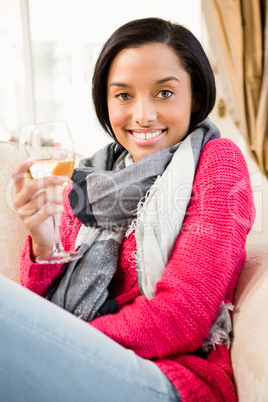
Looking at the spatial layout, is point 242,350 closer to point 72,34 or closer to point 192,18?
point 192,18

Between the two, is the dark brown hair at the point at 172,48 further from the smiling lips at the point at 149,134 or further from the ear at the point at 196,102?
the smiling lips at the point at 149,134

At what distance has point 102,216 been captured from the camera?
1133mm

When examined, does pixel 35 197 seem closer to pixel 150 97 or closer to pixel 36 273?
pixel 36 273

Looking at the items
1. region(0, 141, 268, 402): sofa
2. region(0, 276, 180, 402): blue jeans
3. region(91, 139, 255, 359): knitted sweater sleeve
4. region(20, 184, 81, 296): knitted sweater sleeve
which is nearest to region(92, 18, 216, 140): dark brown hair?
region(91, 139, 255, 359): knitted sweater sleeve

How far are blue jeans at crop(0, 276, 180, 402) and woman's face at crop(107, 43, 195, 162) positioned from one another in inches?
20.5

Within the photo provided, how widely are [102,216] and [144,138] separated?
0.21m

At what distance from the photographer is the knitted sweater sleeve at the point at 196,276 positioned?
0.89m

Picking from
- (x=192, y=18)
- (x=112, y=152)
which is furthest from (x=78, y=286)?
(x=192, y=18)

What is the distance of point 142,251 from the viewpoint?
1.02 metres

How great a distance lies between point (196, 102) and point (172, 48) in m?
0.16

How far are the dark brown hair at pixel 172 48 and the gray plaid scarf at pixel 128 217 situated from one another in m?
0.08

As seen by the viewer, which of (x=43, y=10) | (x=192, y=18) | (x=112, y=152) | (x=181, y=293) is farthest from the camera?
(x=43, y=10)

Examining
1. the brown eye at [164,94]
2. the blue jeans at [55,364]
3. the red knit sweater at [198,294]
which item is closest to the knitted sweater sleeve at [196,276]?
the red knit sweater at [198,294]

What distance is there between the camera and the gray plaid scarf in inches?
39.8
